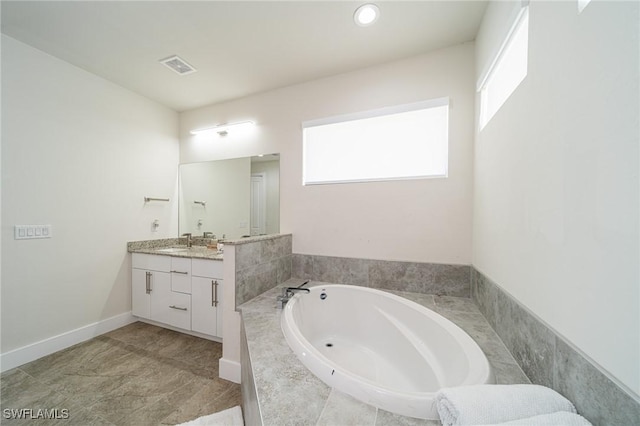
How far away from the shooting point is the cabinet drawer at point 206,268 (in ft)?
6.55

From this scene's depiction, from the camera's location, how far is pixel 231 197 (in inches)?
104

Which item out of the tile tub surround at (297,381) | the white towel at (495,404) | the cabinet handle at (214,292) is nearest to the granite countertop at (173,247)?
the cabinet handle at (214,292)

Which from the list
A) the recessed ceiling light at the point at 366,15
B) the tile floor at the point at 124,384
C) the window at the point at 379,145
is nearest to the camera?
the tile floor at the point at 124,384

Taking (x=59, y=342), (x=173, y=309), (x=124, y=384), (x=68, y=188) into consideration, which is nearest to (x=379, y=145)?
(x=173, y=309)

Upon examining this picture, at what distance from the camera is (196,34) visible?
166 cm

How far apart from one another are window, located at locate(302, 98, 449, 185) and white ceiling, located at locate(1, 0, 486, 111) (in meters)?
0.48

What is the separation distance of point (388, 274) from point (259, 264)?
45.0 inches

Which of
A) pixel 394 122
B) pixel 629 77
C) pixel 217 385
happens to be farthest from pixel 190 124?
pixel 629 77

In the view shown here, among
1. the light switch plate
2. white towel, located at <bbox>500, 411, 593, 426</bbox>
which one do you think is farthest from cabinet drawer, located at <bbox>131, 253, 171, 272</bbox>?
white towel, located at <bbox>500, 411, 593, 426</bbox>

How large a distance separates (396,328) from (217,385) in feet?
4.50

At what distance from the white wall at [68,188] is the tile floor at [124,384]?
0.38 m

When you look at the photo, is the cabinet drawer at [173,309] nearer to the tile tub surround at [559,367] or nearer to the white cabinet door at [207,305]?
the white cabinet door at [207,305]

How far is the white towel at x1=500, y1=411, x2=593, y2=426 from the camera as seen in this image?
1.75 feet

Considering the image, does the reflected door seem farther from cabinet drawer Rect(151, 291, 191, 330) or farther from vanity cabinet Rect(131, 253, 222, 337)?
cabinet drawer Rect(151, 291, 191, 330)
